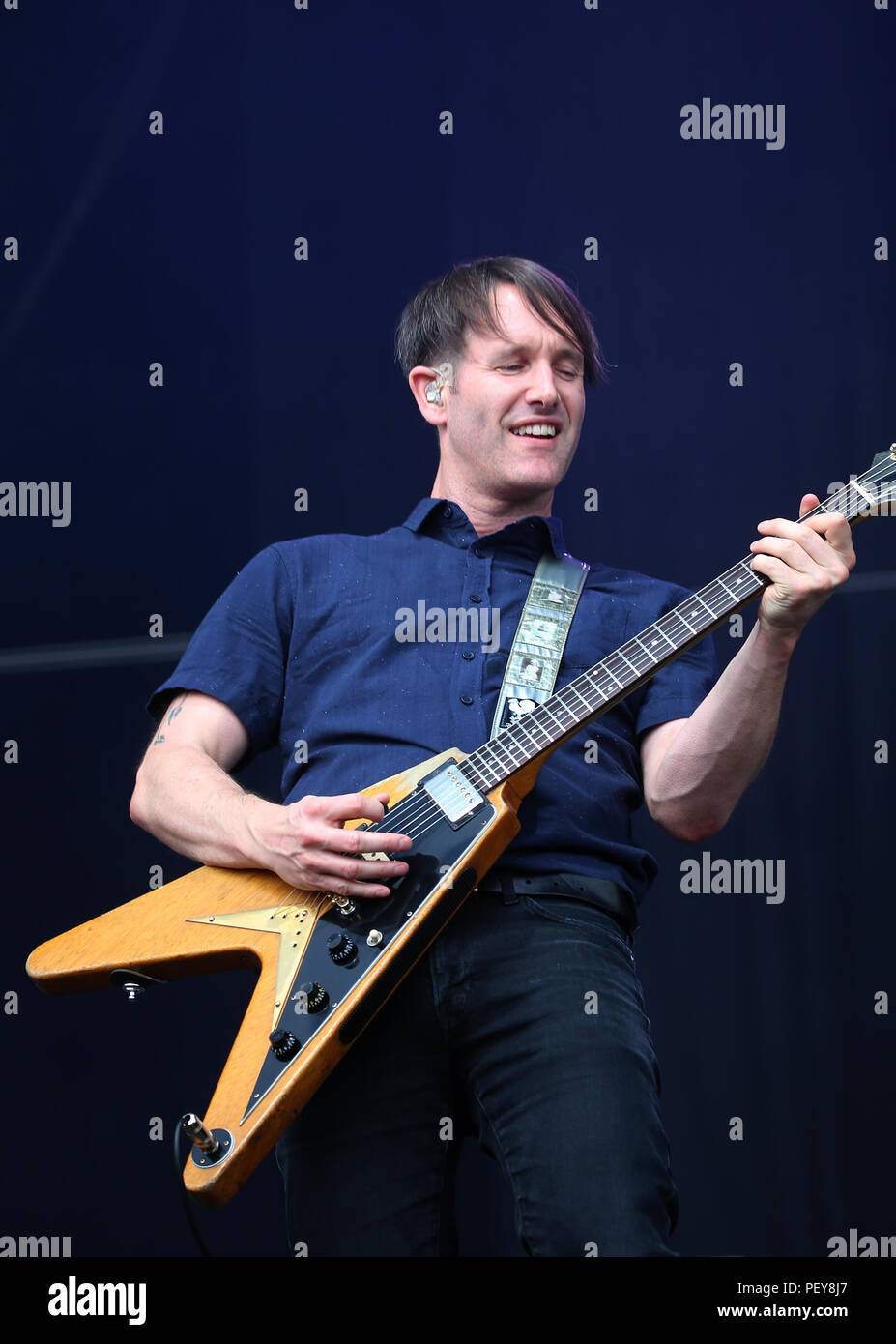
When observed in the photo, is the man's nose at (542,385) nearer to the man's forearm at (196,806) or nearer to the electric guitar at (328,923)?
the electric guitar at (328,923)

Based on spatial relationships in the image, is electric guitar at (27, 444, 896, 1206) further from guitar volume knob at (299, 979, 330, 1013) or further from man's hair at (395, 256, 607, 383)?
man's hair at (395, 256, 607, 383)

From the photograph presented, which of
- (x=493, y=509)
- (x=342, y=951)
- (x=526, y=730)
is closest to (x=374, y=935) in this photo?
(x=342, y=951)

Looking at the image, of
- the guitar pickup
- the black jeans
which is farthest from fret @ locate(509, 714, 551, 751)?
the black jeans

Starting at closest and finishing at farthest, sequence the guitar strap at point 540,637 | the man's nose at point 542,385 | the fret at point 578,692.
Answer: the fret at point 578,692 → the guitar strap at point 540,637 → the man's nose at point 542,385

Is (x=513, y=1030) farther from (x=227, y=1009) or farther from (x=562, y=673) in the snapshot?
(x=227, y=1009)

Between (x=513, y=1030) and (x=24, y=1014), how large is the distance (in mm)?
1575

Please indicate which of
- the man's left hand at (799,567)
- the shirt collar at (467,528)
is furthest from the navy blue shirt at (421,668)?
the man's left hand at (799,567)

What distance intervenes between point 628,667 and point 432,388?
82cm

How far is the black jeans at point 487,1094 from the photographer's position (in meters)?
1.62

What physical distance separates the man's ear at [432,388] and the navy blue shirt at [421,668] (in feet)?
0.84

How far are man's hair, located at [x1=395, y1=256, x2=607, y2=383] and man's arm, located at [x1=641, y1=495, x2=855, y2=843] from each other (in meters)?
0.68

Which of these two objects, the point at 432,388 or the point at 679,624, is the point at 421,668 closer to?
the point at 679,624

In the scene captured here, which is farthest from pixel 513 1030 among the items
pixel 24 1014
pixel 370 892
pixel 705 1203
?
pixel 24 1014

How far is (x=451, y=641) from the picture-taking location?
2072mm
